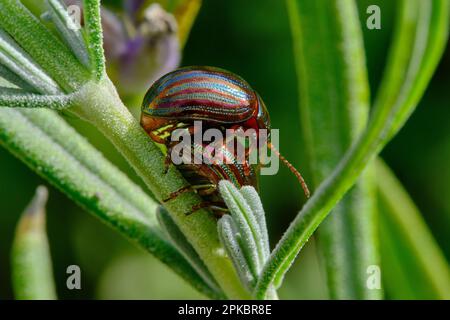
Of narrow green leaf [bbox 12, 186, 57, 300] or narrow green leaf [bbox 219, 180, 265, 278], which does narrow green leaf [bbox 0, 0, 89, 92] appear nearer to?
narrow green leaf [bbox 219, 180, 265, 278]

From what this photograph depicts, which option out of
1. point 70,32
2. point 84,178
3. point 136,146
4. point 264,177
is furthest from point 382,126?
point 264,177

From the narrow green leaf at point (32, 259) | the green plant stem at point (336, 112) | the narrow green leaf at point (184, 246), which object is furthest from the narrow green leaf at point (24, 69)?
the green plant stem at point (336, 112)

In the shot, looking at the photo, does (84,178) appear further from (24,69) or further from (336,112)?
(336,112)

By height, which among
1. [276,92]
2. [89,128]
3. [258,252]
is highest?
[276,92]

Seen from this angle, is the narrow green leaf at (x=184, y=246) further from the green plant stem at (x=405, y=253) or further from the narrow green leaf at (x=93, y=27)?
the green plant stem at (x=405, y=253)

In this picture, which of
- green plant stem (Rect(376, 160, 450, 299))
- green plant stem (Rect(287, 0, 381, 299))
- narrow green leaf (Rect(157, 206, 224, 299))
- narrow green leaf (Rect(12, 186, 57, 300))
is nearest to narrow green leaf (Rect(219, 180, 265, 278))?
narrow green leaf (Rect(157, 206, 224, 299))

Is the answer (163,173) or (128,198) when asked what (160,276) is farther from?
(163,173)

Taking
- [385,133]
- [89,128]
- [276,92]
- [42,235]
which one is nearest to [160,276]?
[89,128]
